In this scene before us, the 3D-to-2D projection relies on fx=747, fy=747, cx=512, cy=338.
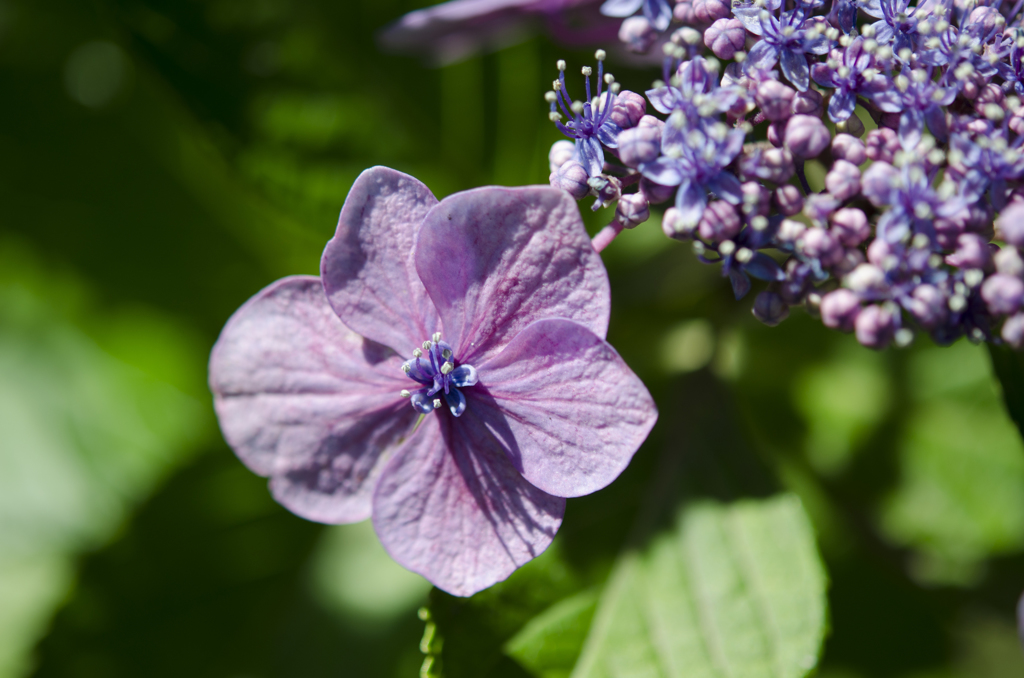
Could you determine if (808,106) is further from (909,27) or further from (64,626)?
(64,626)

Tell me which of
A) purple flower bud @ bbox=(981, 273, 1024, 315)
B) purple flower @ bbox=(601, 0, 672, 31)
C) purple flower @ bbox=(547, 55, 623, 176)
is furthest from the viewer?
purple flower @ bbox=(601, 0, 672, 31)

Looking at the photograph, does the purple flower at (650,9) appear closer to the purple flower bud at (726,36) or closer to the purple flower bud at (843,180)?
the purple flower bud at (726,36)

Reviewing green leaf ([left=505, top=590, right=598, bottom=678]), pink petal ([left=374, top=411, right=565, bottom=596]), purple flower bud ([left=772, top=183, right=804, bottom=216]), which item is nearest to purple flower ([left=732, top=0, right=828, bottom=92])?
purple flower bud ([left=772, top=183, right=804, bottom=216])

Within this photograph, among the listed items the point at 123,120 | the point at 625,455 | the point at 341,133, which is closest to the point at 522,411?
the point at 625,455

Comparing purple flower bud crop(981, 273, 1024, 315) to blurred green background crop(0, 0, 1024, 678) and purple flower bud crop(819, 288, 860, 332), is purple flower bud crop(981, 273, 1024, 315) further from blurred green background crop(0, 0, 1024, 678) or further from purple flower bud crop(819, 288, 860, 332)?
blurred green background crop(0, 0, 1024, 678)

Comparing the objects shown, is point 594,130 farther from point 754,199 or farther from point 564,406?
point 564,406

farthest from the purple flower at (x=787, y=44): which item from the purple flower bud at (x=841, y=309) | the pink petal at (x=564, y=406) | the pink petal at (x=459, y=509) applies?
the pink petal at (x=459, y=509)

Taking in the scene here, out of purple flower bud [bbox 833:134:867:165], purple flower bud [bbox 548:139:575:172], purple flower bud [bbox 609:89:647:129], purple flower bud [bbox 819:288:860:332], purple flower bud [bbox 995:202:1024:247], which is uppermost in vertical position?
purple flower bud [bbox 609:89:647:129]
